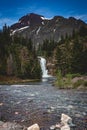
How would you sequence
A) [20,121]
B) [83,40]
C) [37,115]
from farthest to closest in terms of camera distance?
[83,40]
[37,115]
[20,121]

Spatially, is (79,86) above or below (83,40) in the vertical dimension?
below

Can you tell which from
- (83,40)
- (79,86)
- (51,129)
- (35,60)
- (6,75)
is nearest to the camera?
(51,129)

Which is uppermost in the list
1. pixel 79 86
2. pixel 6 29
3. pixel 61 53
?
pixel 6 29

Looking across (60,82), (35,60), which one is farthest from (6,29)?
(60,82)

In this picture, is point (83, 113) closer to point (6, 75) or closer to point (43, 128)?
point (43, 128)

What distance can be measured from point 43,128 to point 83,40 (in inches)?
4219

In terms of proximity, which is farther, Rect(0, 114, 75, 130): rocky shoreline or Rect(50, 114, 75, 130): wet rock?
Rect(50, 114, 75, 130): wet rock

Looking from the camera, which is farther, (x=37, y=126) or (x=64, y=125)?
(x=64, y=125)

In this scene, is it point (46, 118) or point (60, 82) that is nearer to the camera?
point (46, 118)

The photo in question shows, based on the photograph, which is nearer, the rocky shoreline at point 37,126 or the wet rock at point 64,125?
the rocky shoreline at point 37,126

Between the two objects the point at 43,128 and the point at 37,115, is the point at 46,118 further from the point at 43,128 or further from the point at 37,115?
Result: the point at 43,128

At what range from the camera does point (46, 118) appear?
18.6 meters

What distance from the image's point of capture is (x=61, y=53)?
116m

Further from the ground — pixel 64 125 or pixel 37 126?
pixel 37 126
